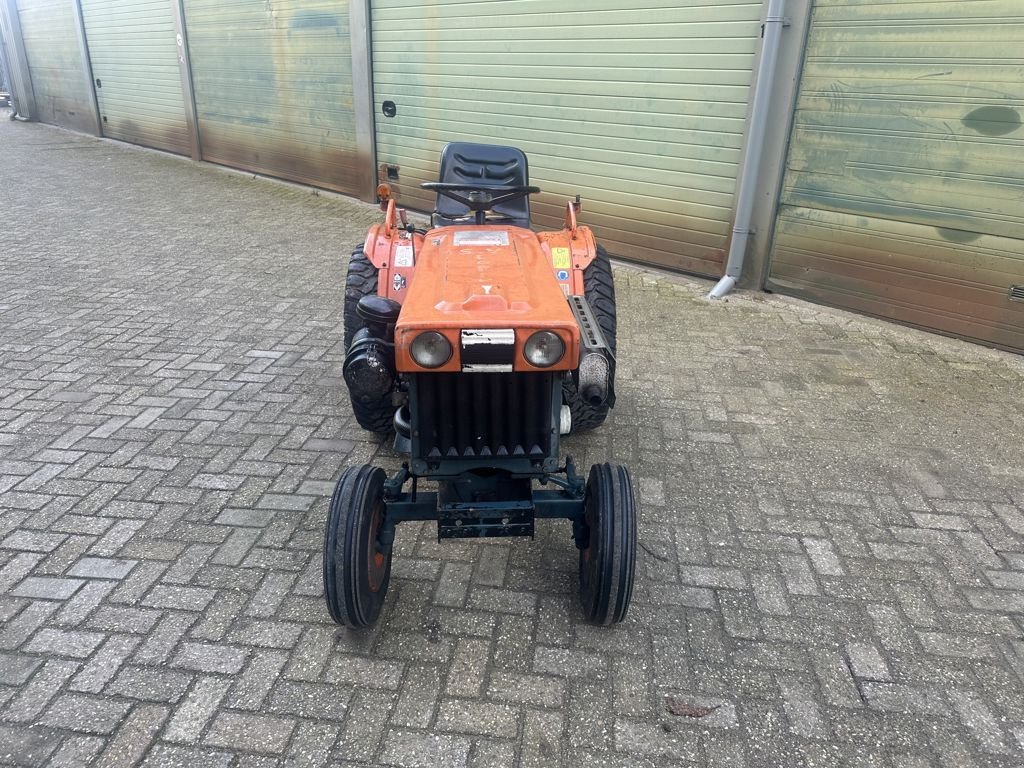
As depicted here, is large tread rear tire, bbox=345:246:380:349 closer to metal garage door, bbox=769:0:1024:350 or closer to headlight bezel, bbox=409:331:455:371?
headlight bezel, bbox=409:331:455:371

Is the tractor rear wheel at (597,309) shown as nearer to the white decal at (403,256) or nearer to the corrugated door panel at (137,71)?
the white decal at (403,256)

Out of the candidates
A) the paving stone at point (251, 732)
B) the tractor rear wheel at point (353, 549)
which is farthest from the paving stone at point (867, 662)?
the paving stone at point (251, 732)

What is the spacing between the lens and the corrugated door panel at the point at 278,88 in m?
9.11

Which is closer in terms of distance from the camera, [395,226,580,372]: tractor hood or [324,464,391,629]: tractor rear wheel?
[395,226,580,372]: tractor hood

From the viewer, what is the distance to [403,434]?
2.70m

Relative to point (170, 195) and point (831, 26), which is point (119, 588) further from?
point (170, 195)

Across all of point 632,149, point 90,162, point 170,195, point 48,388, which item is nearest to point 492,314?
point 48,388

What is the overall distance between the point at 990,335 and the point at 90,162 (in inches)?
500

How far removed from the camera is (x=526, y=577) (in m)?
2.73

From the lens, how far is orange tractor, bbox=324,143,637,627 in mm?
2111

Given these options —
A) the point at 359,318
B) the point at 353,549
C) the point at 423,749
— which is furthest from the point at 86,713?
the point at 359,318

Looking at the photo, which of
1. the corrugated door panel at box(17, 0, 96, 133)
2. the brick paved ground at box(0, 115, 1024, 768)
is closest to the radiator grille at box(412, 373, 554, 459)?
the brick paved ground at box(0, 115, 1024, 768)

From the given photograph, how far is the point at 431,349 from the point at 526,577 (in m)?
1.08

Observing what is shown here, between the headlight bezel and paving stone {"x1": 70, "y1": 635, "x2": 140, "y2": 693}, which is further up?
the headlight bezel
